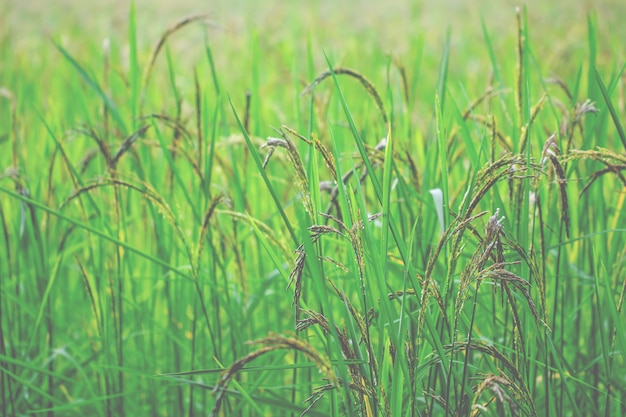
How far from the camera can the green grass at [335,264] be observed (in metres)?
0.89

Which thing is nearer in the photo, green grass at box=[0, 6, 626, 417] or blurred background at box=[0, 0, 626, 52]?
green grass at box=[0, 6, 626, 417]

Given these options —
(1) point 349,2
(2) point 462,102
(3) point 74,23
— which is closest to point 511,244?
(2) point 462,102

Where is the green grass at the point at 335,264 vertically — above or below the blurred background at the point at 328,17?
below

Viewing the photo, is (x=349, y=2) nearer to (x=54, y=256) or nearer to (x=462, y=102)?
(x=462, y=102)

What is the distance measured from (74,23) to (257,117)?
200 inches

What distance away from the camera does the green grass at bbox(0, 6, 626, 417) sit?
2.91ft

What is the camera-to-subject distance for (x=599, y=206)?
4.84ft

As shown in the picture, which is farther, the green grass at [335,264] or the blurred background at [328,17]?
the blurred background at [328,17]

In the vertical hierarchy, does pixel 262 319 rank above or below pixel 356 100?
below

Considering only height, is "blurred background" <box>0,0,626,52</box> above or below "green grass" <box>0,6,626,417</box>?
above

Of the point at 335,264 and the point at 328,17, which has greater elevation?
the point at 328,17

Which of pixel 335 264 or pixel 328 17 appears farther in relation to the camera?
pixel 328 17

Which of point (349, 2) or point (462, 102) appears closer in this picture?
point (462, 102)

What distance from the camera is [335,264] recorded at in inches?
35.8
